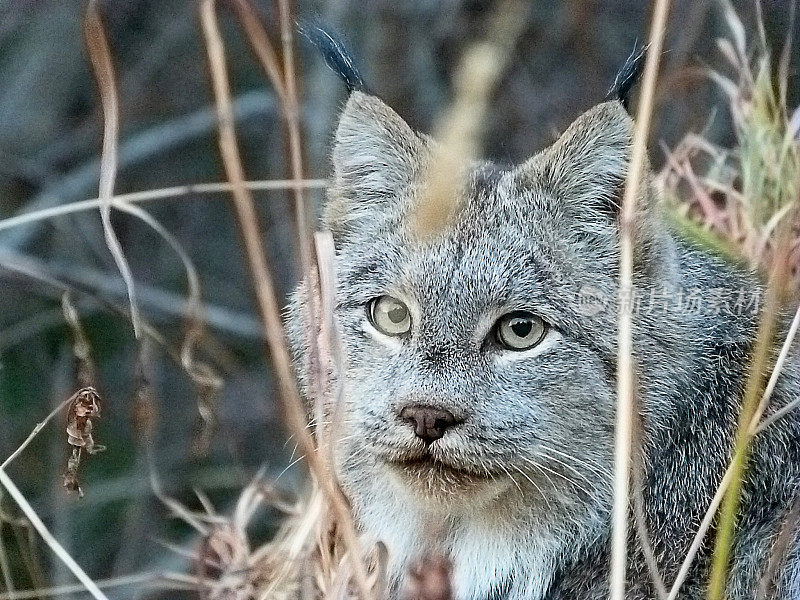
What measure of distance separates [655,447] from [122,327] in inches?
178

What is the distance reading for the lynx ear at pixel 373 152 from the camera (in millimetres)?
2855

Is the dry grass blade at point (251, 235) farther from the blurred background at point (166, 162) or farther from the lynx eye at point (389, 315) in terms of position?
the blurred background at point (166, 162)

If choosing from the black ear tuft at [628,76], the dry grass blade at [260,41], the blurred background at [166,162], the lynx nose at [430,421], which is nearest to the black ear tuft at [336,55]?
the black ear tuft at [628,76]

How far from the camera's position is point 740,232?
3.45 meters

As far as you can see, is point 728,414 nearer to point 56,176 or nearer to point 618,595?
point 618,595

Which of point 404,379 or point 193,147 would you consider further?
point 193,147

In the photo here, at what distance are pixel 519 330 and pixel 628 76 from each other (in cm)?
60

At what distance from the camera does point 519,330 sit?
102 inches

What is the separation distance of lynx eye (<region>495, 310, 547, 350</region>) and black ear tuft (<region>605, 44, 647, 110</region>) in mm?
512

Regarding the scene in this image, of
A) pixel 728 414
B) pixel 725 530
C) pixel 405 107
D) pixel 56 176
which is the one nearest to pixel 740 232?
pixel 728 414

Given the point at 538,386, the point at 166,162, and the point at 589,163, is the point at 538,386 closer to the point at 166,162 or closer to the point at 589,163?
the point at 589,163

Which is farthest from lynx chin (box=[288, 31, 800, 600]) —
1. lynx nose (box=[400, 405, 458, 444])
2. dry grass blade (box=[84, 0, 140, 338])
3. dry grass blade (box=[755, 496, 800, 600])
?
dry grass blade (box=[84, 0, 140, 338])

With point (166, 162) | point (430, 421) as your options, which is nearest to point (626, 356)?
point (430, 421)

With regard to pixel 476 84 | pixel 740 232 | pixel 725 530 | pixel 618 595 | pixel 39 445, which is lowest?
pixel 39 445
